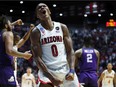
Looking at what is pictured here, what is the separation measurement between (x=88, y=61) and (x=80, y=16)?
2335 cm

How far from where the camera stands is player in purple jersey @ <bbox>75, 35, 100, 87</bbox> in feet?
25.1

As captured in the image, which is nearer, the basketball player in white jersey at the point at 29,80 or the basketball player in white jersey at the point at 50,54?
the basketball player in white jersey at the point at 50,54

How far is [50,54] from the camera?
460 cm

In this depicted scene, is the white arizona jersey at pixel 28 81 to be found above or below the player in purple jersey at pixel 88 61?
below

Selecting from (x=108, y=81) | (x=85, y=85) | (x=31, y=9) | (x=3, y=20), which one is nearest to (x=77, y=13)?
(x=31, y=9)

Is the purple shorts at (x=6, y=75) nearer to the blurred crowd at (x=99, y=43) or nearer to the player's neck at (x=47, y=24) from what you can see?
the player's neck at (x=47, y=24)

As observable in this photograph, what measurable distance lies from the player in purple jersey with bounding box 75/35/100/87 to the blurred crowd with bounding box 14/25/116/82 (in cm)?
1434

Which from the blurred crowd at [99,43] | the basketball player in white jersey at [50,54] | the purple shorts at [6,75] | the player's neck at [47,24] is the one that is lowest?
the blurred crowd at [99,43]

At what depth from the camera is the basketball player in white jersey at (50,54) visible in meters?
4.55

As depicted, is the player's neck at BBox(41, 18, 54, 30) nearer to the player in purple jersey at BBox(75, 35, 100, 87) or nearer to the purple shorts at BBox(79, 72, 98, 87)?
the player in purple jersey at BBox(75, 35, 100, 87)

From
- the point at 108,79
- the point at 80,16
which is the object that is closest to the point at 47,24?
the point at 108,79

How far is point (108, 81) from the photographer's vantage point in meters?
12.6

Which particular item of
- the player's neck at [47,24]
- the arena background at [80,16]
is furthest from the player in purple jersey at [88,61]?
the arena background at [80,16]

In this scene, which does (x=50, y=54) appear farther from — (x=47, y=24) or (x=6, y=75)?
(x=6, y=75)
